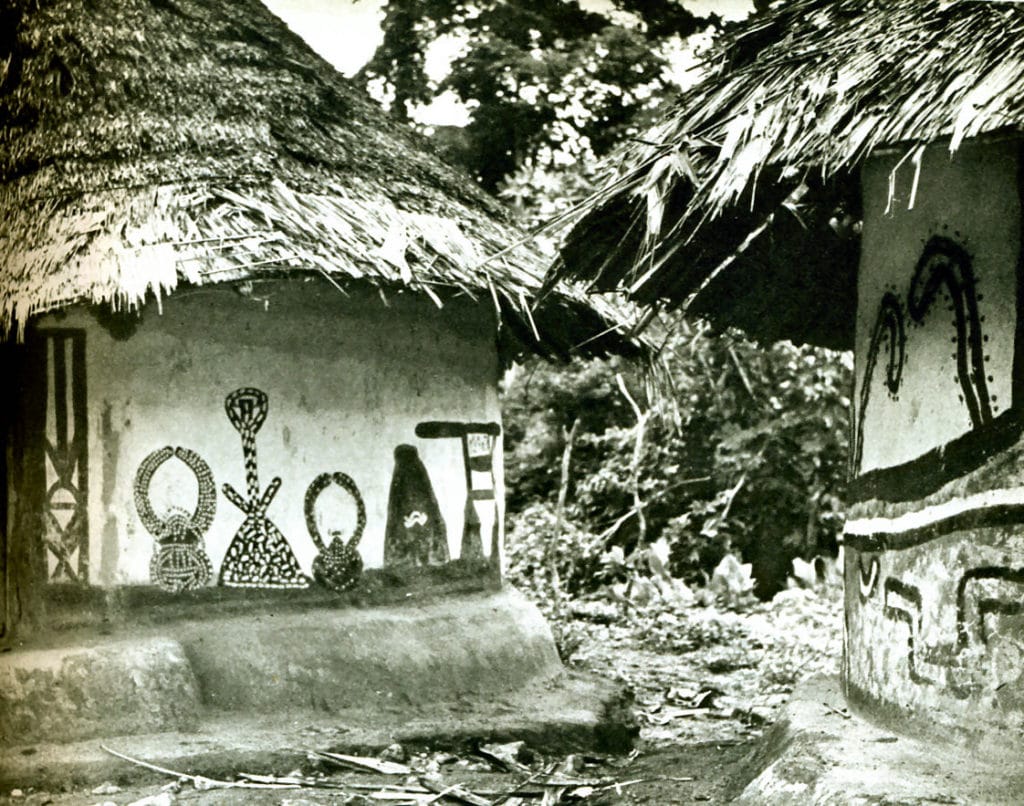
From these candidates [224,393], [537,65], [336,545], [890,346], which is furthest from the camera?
[537,65]

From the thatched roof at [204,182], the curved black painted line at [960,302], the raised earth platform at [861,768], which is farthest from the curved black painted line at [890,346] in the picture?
the thatched roof at [204,182]

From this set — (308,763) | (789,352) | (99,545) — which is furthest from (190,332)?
(789,352)

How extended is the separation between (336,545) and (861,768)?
10.6 feet

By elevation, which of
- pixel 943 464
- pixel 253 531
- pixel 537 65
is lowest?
pixel 253 531

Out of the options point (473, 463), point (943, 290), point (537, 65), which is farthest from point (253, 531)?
point (943, 290)

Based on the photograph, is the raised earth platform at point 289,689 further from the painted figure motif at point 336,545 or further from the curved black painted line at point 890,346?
the curved black painted line at point 890,346

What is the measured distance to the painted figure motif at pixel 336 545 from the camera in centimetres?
653

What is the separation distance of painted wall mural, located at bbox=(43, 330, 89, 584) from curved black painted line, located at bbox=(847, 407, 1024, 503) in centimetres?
357

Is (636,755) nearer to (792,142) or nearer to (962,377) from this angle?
(962,377)

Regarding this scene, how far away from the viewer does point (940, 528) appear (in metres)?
4.26

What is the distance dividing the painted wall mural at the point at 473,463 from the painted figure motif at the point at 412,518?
182 millimetres

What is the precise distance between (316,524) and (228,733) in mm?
1200

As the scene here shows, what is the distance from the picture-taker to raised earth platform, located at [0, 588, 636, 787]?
5.52 m

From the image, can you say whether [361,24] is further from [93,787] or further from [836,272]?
[93,787]
